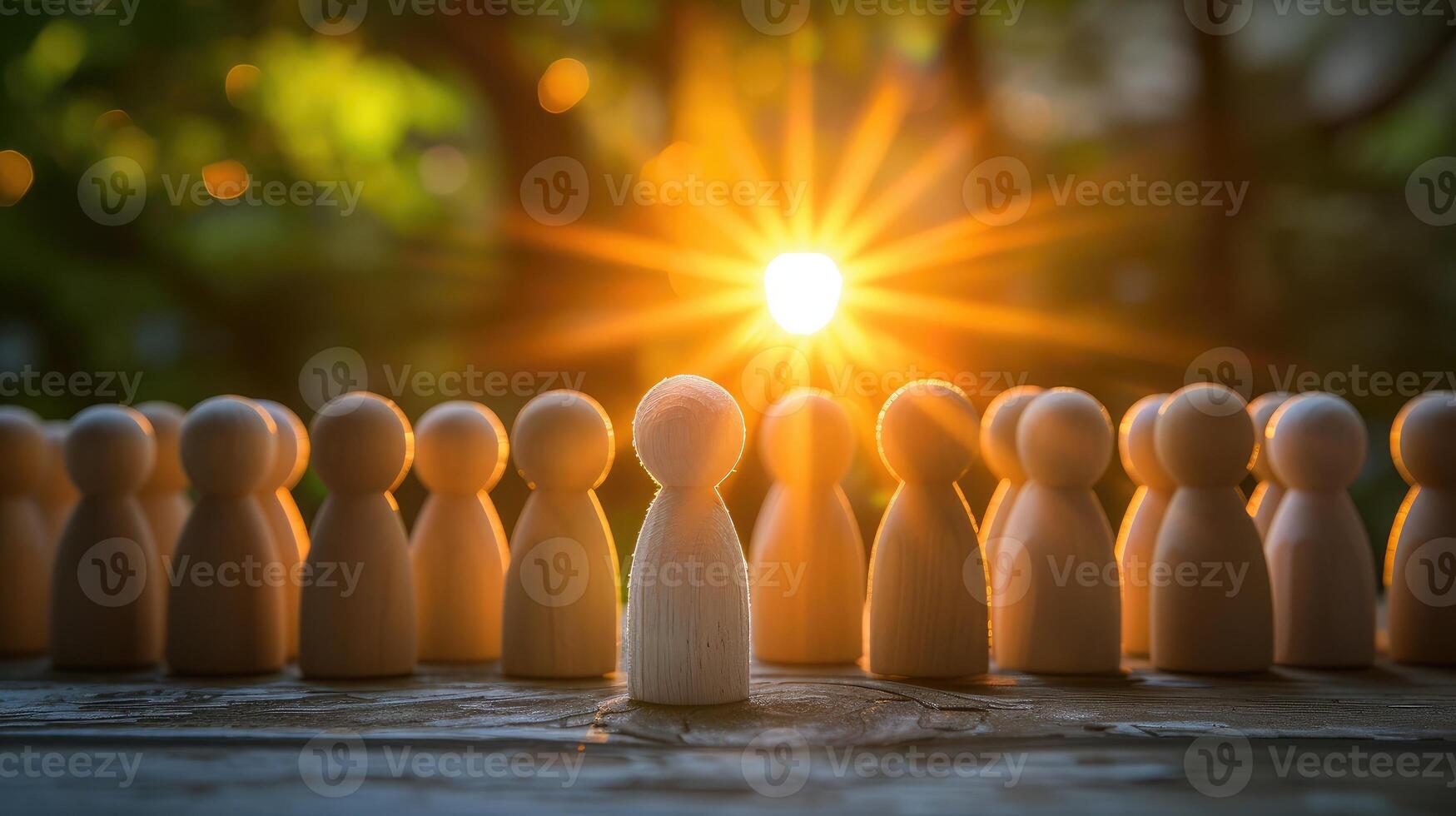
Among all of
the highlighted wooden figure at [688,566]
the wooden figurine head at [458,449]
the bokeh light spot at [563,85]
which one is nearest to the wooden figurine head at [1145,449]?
the highlighted wooden figure at [688,566]

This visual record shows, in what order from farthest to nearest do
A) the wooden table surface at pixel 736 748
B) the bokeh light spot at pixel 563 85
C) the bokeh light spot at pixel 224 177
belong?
the bokeh light spot at pixel 224 177 → the bokeh light spot at pixel 563 85 → the wooden table surface at pixel 736 748

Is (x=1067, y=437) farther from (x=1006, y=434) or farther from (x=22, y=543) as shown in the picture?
(x=22, y=543)

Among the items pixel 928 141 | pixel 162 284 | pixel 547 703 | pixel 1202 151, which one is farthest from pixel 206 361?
pixel 1202 151

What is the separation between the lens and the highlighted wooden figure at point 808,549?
761 mm

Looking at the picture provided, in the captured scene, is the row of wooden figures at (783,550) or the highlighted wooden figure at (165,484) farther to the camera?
the highlighted wooden figure at (165,484)

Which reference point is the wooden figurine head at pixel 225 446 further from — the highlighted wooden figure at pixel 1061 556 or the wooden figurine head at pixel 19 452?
the highlighted wooden figure at pixel 1061 556

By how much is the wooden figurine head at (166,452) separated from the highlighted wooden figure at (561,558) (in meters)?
0.30

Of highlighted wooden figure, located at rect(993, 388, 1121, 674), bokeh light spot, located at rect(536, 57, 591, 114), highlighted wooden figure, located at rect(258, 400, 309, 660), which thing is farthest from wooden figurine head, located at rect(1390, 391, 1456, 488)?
bokeh light spot, located at rect(536, 57, 591, 114)

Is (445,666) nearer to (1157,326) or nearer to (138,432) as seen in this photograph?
(138,432)

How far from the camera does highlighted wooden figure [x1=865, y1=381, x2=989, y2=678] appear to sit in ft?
2.22

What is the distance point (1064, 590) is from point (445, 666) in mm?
415

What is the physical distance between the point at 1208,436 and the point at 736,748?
411 millimetres

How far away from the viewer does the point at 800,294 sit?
1229mm

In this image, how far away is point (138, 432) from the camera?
2.47ft
